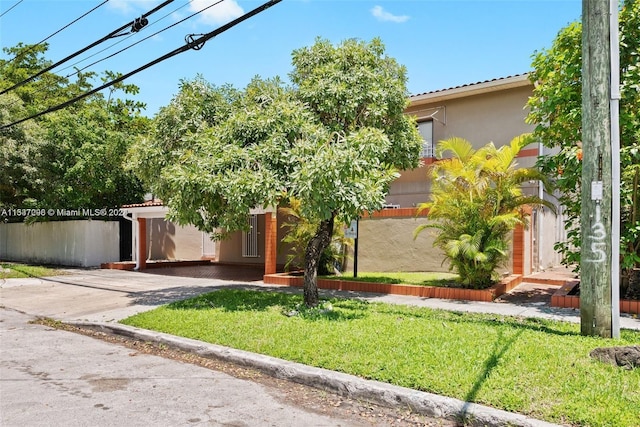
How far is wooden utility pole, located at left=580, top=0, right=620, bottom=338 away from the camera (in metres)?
6.10

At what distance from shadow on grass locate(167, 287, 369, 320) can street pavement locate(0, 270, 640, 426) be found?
3.70ft

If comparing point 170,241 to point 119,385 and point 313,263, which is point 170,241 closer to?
point 313,263

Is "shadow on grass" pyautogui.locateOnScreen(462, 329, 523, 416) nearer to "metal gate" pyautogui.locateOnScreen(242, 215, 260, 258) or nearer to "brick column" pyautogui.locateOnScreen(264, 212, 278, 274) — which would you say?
"brick column" pyautogui.locateOnScreen(264, 212, 278, 274)

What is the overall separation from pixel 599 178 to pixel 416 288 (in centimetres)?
587

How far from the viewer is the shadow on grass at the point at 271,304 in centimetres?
844

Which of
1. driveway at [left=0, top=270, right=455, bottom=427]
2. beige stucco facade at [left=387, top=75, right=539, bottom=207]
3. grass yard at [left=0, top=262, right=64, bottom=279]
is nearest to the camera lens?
driveway at [left=0, top=270, right=455, bottom=427]

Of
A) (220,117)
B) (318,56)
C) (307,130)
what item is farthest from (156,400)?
(318,56)

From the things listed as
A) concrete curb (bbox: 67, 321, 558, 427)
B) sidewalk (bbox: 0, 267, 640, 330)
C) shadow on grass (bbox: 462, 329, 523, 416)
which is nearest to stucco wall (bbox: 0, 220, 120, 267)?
sidewalk (bbox: 0, 267, 640, 330)

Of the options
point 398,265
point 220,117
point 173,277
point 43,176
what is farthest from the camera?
point 43,176

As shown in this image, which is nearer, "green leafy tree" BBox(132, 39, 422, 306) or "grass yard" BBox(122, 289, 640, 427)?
"grass yard" BBox(122, 289, 640, 427)

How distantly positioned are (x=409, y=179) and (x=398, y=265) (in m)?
4.10

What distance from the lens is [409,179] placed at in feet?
58.3

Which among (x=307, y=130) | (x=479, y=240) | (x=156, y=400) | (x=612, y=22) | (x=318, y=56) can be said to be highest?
(x=318, y=56)

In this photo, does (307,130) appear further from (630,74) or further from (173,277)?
(173,277)
